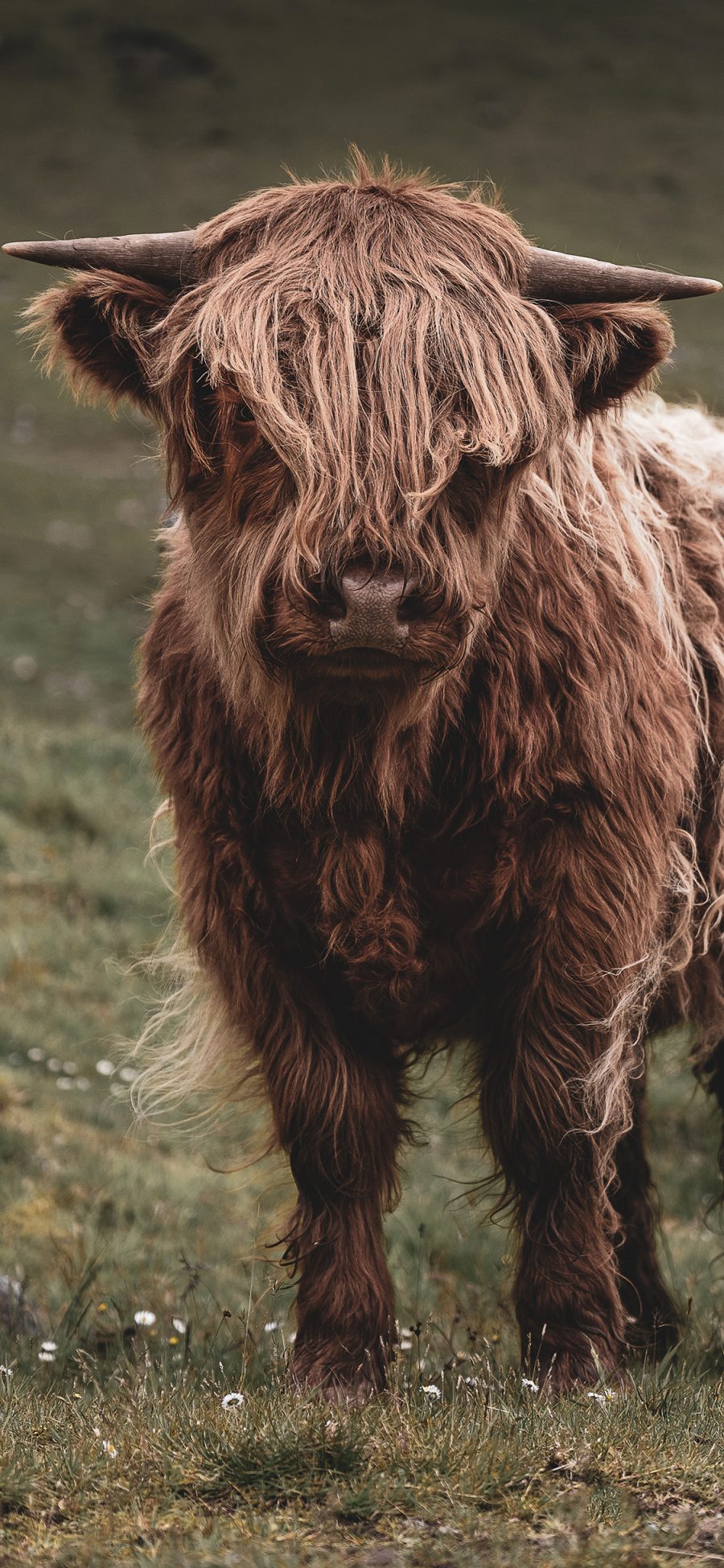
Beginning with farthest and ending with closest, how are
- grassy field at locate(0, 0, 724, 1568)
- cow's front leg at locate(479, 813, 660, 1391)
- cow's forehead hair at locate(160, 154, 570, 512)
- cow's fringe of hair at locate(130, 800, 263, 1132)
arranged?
cow's fringe of hair at locate(130, 800, 263, 1132) < cow's front leg at locate(479, 813, 660, 1391) < cow's forehead hair at locate(160, 154, 570, 512) < grassy field at locate(0, 0, 724, 1568)

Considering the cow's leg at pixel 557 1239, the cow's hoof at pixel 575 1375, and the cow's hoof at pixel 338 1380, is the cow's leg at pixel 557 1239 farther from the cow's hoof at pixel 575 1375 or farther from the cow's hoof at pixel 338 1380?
the cow's hoof at pixel 338 1380

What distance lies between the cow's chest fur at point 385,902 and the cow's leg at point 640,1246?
1346mm

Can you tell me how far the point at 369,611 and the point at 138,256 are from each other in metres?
1.03

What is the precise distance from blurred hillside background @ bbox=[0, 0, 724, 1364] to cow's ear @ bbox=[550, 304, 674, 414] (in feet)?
3.36

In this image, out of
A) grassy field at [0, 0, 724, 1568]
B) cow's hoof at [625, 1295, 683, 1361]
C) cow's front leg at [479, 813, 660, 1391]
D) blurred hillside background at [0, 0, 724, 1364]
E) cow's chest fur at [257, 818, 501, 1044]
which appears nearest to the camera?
grassy field at [0, 0, 724, 1568]

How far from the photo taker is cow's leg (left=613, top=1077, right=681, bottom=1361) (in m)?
4.78

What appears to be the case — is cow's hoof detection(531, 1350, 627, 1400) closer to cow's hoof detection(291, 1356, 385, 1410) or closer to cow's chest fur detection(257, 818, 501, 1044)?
cow's hoof detection(291, 1356, 385, 1410)

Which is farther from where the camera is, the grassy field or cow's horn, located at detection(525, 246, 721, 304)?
cow's horn, located at detection(525, 246, 721, 304)

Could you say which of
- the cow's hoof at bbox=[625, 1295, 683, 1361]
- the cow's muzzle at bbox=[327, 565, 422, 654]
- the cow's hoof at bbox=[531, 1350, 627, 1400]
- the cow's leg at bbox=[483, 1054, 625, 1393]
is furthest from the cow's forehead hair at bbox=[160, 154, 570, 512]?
the cow's hoof at bbox=[625, 1295, 683, 1361]

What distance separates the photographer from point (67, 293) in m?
3.37

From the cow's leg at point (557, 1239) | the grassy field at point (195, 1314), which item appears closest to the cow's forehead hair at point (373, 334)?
the grassy field at point (195, 1314)

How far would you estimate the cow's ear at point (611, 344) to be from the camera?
341 cm

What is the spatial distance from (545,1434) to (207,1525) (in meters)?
0.70

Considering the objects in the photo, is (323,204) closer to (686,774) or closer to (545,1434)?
(686,774)
